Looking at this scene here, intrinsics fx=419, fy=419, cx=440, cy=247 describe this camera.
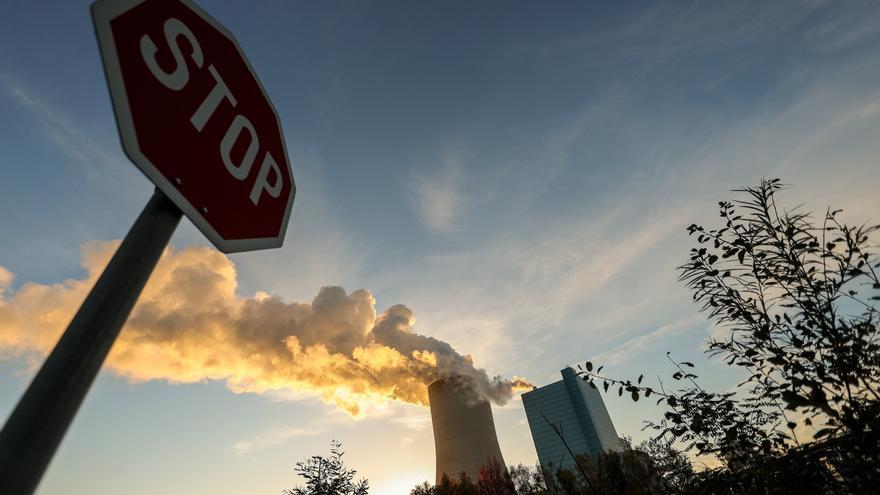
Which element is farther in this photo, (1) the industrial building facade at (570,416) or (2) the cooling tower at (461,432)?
(1) the industrial building facade at (570,416)

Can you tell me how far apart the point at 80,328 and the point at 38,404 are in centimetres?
15

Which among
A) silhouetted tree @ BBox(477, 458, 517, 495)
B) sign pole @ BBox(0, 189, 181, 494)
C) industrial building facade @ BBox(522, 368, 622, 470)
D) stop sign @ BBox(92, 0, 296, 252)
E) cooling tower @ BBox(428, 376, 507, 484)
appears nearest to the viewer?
sign pole @ BBox(0, 189, 181, 494)

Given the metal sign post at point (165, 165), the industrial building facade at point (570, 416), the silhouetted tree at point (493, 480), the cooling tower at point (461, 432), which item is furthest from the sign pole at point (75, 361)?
the industrial building facade at point (570, 416)

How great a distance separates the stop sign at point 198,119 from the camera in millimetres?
1104

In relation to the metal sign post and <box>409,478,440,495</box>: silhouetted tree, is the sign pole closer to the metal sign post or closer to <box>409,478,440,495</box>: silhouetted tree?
the metal sign post

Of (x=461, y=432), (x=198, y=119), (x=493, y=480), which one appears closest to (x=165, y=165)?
(x=198, y=119)

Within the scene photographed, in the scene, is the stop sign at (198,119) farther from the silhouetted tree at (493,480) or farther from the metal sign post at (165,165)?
the silhouetted tree at (493,480)

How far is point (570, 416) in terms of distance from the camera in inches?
5463

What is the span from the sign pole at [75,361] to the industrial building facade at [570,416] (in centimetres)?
A: 14528

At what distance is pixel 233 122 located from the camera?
1.50 meters

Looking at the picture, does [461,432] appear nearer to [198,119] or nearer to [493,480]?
[493,480]

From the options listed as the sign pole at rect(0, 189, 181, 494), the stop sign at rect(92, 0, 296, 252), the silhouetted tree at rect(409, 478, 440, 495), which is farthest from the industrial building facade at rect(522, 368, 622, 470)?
the sign pole at rect(0, 189, 181, 494)

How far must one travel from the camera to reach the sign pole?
2.13ft

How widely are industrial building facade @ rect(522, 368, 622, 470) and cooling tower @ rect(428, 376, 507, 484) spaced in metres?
103
